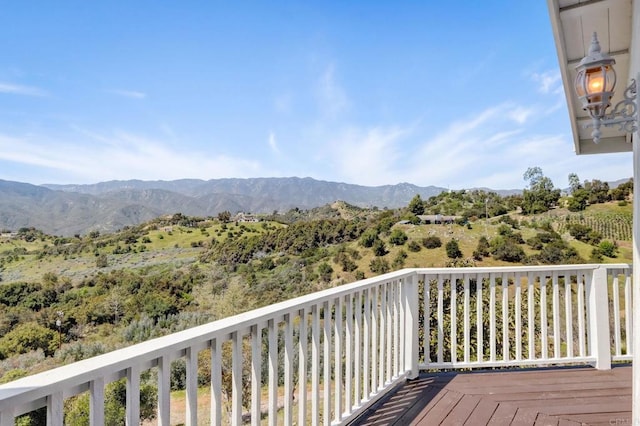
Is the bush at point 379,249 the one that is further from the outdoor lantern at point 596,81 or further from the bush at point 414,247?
the outdoor lantern at point 596,81

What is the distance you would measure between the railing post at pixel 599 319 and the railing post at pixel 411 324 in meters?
1.63

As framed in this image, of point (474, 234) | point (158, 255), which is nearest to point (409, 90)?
point (474, 234)

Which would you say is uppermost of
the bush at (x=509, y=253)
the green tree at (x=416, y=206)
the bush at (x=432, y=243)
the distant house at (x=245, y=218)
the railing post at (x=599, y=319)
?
the green tree at (x=416, y=206)

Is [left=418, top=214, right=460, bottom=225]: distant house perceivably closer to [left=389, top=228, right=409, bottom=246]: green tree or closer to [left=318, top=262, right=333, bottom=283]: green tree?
[left=389, top=228, right=409, bottom=246]: green tree

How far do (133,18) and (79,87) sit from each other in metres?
15.3

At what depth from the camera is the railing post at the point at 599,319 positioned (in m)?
3.40

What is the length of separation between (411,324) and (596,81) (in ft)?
6.91

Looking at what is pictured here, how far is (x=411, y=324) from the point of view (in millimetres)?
3217

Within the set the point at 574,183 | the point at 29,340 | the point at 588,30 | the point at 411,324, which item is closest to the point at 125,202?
the point at 29,340

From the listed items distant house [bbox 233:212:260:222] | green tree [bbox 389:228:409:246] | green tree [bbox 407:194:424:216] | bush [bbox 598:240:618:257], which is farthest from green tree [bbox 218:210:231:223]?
bush [bbox 598:240:618:257]

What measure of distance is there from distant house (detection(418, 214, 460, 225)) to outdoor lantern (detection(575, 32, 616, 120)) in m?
29.2

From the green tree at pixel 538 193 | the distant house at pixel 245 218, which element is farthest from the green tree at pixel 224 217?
the green tree at pixel 538 193

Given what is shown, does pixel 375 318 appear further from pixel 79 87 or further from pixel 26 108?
pixel 26 108

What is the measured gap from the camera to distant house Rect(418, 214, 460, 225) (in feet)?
99.9
